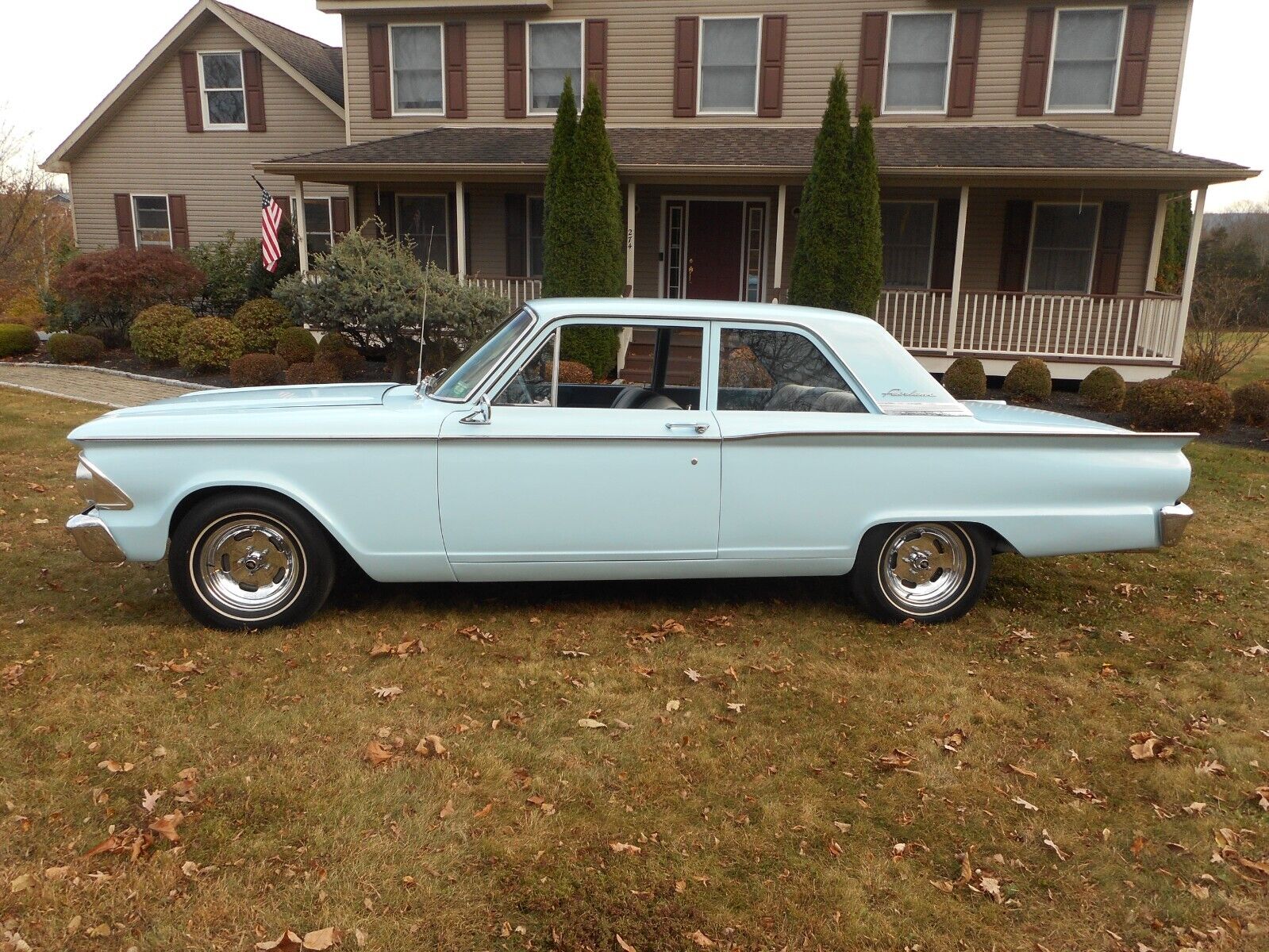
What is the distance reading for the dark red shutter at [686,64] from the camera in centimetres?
1688

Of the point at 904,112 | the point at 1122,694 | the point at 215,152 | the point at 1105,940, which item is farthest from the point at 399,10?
the point at 1105,940

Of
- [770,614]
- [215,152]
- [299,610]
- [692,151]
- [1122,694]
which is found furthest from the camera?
[215,152]

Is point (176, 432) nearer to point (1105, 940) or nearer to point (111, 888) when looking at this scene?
point (111, 888)

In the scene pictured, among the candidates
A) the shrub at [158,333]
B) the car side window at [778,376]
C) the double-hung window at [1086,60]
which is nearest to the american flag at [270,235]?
the shrub at [158,333]

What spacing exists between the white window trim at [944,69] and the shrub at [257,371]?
1161 centimetres

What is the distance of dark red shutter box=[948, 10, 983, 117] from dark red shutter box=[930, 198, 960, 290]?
167 cm

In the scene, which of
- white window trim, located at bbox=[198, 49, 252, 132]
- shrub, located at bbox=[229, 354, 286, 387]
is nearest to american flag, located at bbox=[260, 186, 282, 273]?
shrub, located at bbox=[229, 354, 286, 387]

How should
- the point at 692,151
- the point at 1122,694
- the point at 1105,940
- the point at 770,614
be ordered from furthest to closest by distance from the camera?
the point at 692,151 < the point at 770,614 < the point at 1122,694 < the point at 1105,940

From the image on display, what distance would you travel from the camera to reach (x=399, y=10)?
57.6 feet

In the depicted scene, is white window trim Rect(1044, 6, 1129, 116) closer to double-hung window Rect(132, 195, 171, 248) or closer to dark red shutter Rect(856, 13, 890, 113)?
dark red shutter Rect(856, 13, 890, 113)

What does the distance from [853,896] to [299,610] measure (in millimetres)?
3138

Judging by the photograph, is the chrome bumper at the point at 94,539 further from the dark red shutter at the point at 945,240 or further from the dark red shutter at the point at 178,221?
the dark red shutter at the point at 178,221

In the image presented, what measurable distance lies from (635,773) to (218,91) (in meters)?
22.2

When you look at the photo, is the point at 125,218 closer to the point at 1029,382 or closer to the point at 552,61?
Result: the point at 552,61
